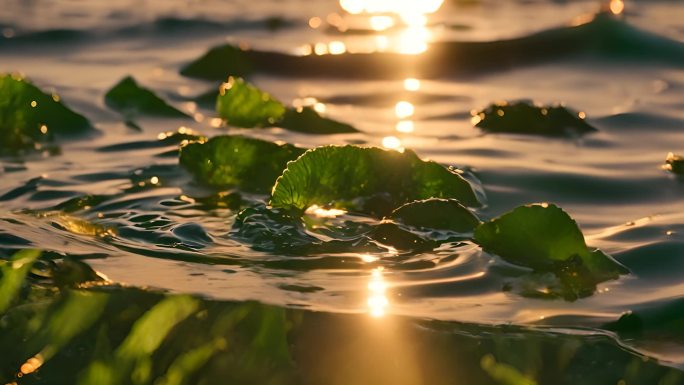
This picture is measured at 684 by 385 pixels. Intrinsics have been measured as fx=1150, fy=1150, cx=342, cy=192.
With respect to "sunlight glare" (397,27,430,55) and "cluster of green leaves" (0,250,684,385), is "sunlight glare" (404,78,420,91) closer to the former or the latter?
"sunlight glare" (397,27,430,55)

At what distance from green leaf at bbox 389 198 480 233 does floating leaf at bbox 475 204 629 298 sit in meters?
0.14

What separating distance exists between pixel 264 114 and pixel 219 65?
846 mm

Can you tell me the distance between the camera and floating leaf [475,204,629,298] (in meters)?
1.83

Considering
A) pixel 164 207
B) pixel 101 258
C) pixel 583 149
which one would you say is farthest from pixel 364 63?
pixel 101 258

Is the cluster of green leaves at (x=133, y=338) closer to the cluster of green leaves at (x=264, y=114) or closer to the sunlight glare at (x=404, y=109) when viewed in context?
the cluster of green leaves at (x=264, y=114)

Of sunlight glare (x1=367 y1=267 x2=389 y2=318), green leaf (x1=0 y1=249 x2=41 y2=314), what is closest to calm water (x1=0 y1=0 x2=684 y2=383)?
sunlight glare (x1=367 y1=267 x2=389 y2=318)

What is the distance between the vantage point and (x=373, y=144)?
8.98 ft

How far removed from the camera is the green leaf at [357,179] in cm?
202

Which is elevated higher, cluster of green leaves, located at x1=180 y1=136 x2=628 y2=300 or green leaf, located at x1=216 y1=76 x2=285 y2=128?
green leaf, located at x1=216 y1=76 x2=285 y2=128

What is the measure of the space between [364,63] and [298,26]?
2.72 feet

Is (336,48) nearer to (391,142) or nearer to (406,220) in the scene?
(391,142)

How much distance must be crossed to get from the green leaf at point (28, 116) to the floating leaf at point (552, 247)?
4.34 feet

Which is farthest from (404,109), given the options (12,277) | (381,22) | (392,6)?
(392,6)

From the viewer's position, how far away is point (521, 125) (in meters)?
2.90
